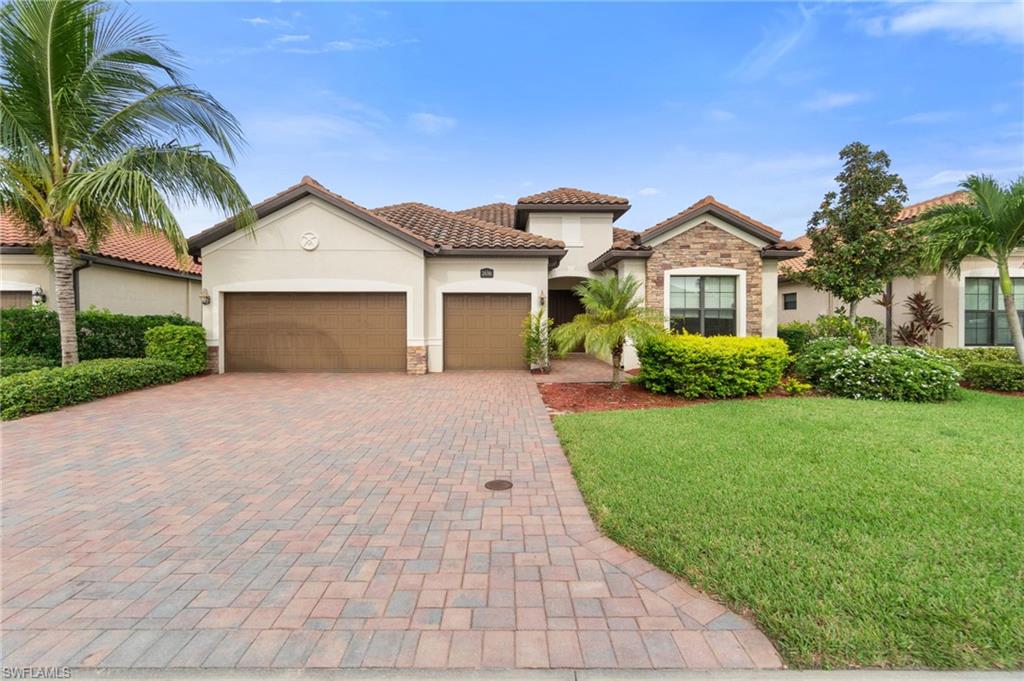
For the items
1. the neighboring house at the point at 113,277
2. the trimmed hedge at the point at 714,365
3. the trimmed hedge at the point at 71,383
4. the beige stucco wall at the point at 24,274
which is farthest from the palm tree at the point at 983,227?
the beige stucco wall at the point at 24,274

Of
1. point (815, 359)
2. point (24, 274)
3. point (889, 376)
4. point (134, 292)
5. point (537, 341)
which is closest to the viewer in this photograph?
point (889, 376)

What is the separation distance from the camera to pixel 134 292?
15.6 m

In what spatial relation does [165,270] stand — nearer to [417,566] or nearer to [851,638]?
[417,566]

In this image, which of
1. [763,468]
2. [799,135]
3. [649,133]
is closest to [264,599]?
[763,468]

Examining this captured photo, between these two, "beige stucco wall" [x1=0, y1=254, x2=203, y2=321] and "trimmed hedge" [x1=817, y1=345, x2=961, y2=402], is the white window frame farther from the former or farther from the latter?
"beige stucco wall" [x1=0, y1=254, x2=203, y2=321]

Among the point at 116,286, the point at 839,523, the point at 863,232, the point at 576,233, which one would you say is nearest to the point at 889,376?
the point at 863,232

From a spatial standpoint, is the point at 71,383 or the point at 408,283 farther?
the point at 408,283

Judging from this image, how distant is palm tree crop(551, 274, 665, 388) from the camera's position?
8.82m

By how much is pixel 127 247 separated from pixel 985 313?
29.7m

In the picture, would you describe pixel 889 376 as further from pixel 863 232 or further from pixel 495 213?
pixel 495 213

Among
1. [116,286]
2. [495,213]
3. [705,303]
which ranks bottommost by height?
[705,303]

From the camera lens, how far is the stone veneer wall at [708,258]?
43.7 feet

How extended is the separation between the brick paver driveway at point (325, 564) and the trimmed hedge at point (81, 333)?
759cm

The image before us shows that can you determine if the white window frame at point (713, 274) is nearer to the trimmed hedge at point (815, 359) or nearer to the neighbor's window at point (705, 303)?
the neighbor's window at point (705, 303)
